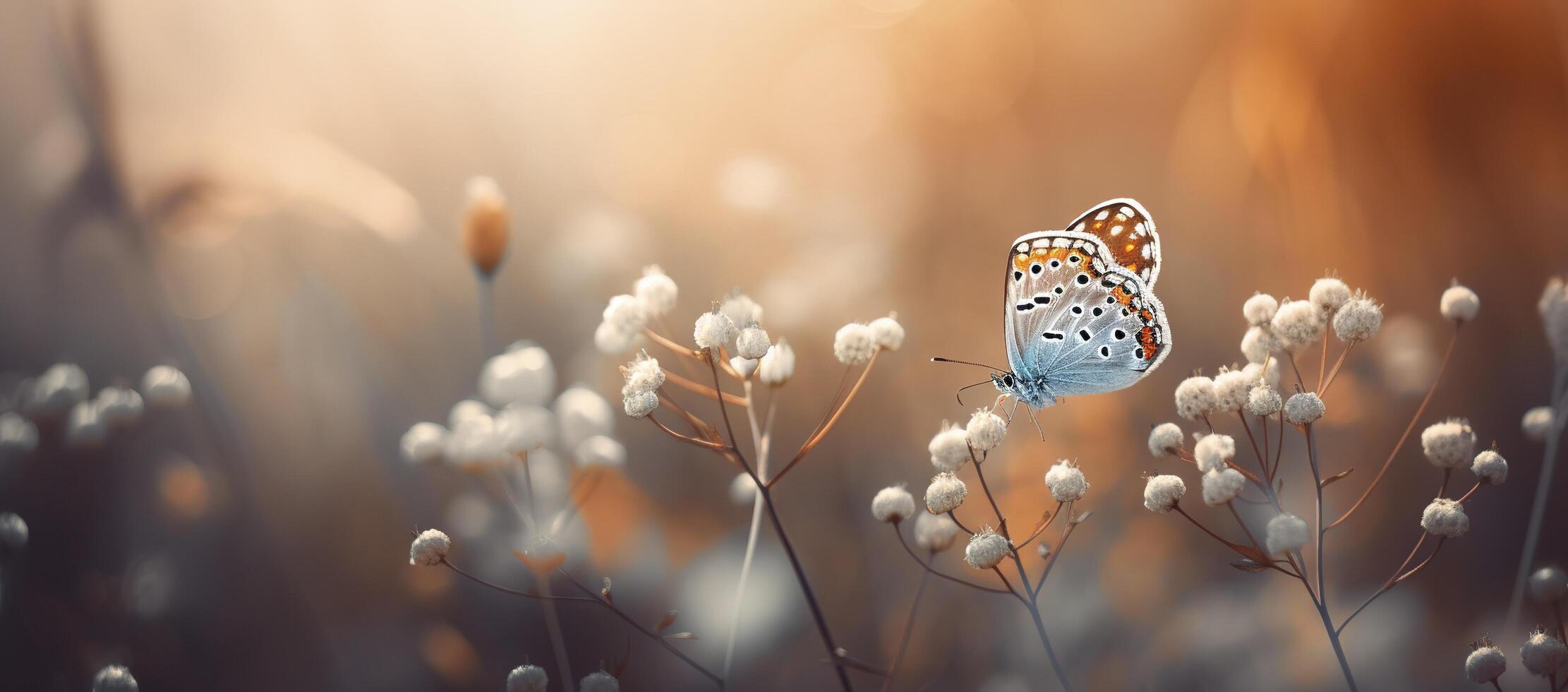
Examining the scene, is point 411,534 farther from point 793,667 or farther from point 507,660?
point 793,667

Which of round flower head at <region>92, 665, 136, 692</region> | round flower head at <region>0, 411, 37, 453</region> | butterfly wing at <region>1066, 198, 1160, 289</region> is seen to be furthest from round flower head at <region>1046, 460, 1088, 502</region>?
round flower head at <region>0, 411, 37, 453</region>

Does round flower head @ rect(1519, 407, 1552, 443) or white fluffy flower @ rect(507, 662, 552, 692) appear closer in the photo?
white fluffy flower @ rect(507, 662, 552, 692)

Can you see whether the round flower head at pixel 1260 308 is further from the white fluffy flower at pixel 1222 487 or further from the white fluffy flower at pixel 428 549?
the white fluffy flower at pixel 428 549

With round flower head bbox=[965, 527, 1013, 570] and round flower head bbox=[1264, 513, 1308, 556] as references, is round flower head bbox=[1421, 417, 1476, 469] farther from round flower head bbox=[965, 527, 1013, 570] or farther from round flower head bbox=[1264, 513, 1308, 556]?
round flower head bbox=[965, 527, 1013, 570]

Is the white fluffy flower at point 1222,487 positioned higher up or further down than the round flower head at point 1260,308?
further down

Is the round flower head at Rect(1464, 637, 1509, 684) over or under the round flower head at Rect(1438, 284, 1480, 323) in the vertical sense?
under

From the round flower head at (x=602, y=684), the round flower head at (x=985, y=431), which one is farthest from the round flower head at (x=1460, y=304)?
the round flower head at (x=602, y=684)
